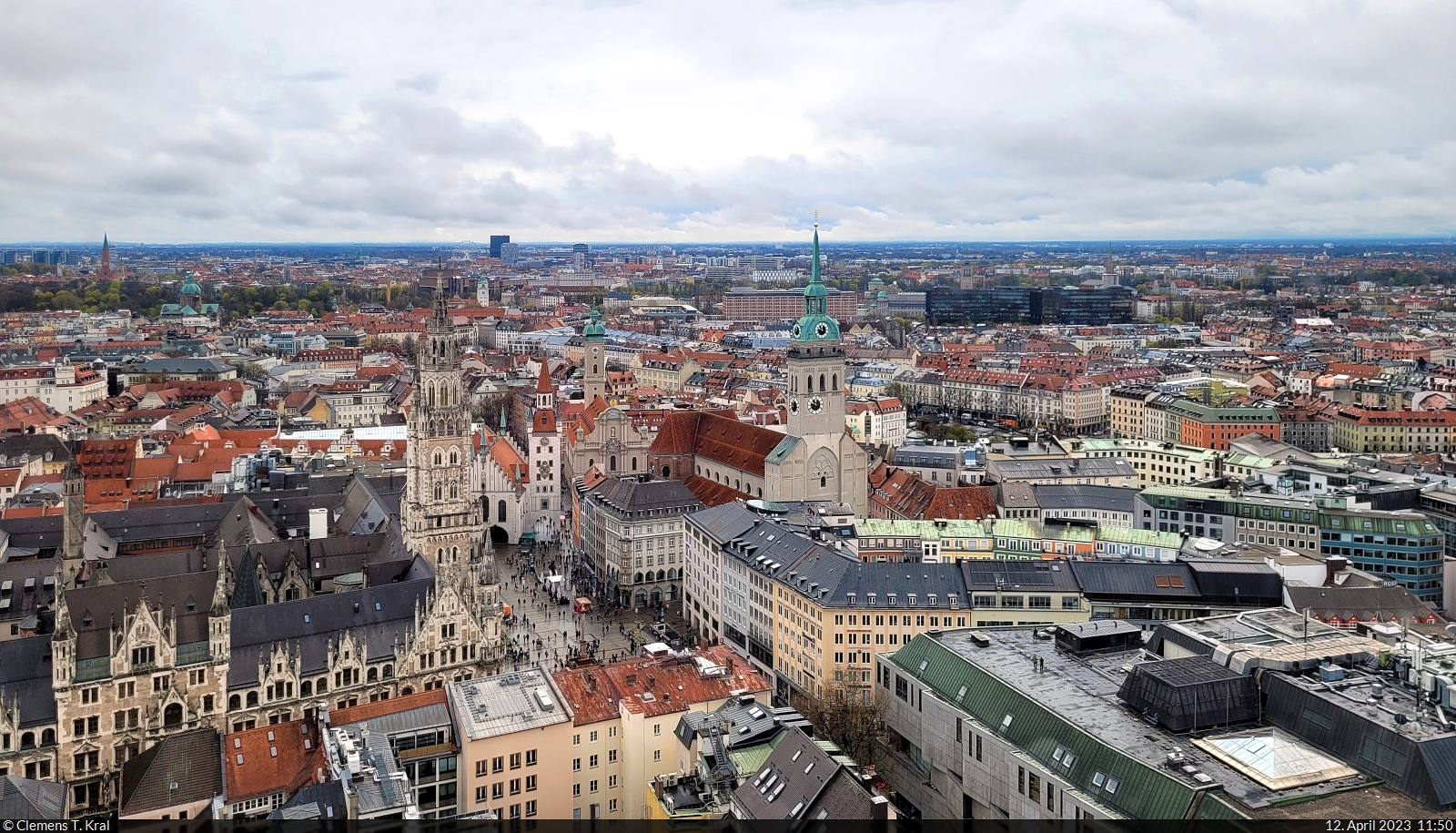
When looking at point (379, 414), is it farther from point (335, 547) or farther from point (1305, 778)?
point (1305, 778)

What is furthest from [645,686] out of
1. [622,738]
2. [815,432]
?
[815,432]

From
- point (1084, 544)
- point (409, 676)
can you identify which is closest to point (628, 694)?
point (409, 676)

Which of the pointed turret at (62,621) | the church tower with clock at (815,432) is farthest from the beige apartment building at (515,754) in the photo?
the church tower with clock at (815,432)

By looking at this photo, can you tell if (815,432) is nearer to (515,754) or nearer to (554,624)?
(554,624)

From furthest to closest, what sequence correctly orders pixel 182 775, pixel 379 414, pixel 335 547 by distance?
pixel 379 414
pixel 335 547
pixel 182 775

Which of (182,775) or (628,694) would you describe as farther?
(628,694)

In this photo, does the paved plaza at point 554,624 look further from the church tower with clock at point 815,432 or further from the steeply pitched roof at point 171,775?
the steeply pitched roof at point 171,775

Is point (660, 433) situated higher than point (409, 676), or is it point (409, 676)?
point (660, 433)
